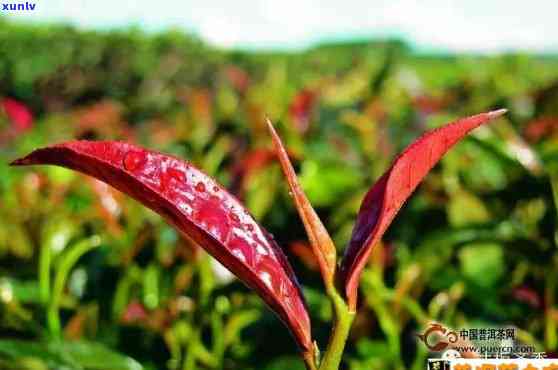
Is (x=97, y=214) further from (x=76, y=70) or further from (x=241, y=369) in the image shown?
(x=76, y=70)

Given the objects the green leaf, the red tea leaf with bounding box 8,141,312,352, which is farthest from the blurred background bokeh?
the red tea leaf with bounding box 8,141,312,352

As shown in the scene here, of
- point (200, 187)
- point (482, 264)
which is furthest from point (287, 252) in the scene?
point (200, 187)

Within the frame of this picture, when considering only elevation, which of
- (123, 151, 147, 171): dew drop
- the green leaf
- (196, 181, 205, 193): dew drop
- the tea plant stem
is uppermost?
the green leaf

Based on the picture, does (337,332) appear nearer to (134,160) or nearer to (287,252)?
(134,160)

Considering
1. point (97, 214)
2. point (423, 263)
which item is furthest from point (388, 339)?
point (97, 214)

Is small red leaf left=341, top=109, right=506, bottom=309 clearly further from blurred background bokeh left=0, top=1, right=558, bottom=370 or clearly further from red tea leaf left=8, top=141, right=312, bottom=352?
blurred background bokeh left=0, top=1, right=558, bottom=370

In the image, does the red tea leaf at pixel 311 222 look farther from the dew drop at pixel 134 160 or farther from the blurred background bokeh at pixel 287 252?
the blurred background bokeh at pixel 287 252

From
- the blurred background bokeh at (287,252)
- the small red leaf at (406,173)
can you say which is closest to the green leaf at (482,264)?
the blurred background bokeh at (287,252)
